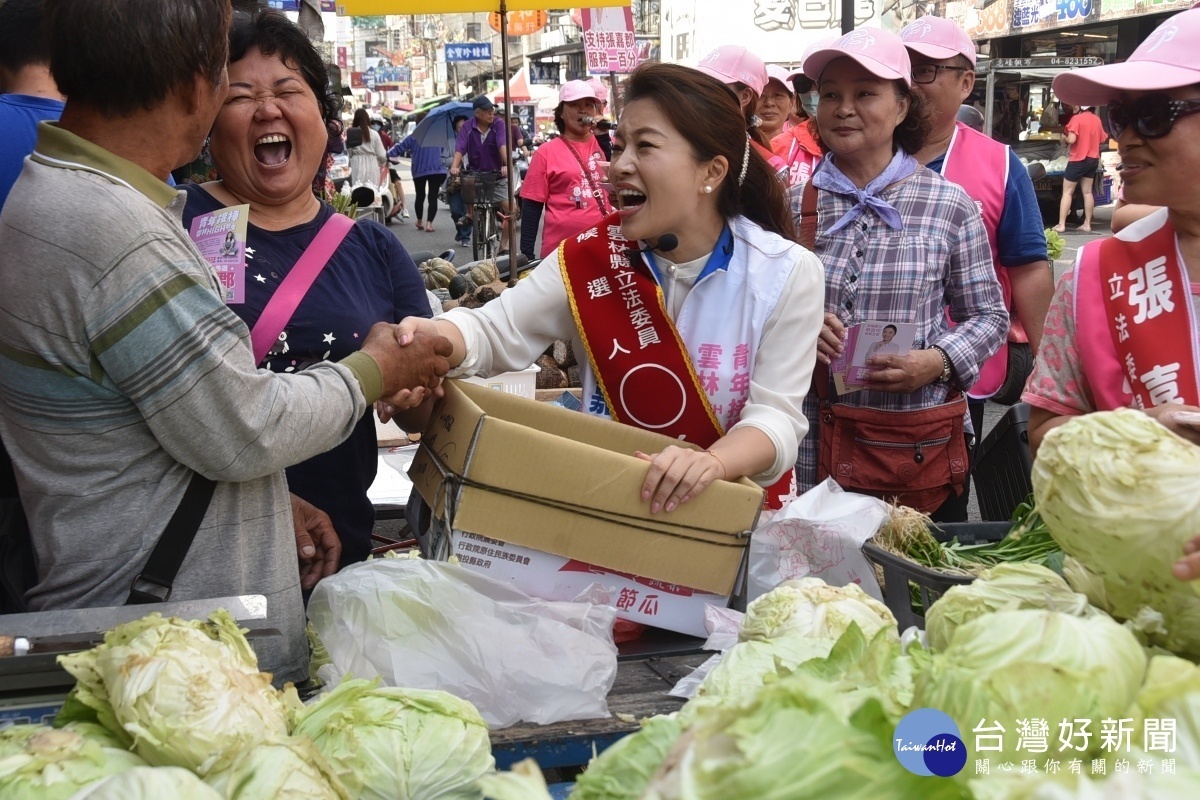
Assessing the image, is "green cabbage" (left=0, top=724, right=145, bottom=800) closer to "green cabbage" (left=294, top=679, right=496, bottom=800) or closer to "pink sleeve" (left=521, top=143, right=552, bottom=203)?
"green cabbage" (left=294, top=679, right=496, bottom=800)

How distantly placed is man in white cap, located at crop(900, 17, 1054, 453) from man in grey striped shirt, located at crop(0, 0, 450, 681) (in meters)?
2.66

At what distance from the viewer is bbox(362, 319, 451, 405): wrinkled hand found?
2.28m

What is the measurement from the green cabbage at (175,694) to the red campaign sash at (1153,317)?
1767 mm

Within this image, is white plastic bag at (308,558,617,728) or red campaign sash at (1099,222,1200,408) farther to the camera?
red campaign sash at (1099,222,1200,408)

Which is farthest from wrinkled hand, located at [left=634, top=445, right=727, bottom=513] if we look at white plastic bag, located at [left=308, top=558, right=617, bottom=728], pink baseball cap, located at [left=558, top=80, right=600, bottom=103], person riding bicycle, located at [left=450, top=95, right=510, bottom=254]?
person riding bicycle, located at [left=450, top=95, right=510, bottom=254]

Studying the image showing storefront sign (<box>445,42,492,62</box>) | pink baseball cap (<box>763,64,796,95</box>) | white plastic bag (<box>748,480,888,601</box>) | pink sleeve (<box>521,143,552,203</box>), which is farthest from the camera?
storefront sign (<box>445,42,492,62</box>)

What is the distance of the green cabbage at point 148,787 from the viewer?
1.18 m

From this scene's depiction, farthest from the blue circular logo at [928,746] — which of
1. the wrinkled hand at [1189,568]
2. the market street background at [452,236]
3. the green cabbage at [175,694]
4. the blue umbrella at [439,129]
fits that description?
the blue umbrella at [439,129]

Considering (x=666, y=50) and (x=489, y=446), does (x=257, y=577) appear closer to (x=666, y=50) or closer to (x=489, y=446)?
(x=489, y=446)

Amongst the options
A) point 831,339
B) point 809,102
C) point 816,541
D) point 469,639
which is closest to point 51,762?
point 469,639

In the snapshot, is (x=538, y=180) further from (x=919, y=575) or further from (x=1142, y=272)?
(x=919, y=575)

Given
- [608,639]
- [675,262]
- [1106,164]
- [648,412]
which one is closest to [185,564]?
[608,639]

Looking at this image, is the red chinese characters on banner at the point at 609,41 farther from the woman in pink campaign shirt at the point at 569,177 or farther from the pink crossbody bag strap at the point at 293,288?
the pink crossbody bag strap at the point at 293,288

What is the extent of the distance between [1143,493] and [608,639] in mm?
1120
